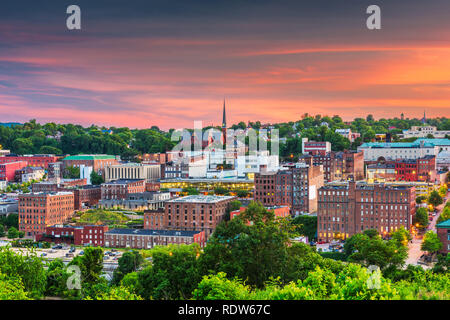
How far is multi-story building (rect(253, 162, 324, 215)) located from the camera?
48594 mm

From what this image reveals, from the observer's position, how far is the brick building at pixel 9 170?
71.6 metres

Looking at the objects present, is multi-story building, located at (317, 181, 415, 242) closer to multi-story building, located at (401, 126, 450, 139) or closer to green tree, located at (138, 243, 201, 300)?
green tree, located at (138, 243, 201, 300)

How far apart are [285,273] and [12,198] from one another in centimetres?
4180

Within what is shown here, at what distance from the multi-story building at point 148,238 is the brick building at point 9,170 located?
1414 inches

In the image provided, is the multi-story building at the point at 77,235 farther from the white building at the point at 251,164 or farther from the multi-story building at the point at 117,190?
the white building at the point at 251,164

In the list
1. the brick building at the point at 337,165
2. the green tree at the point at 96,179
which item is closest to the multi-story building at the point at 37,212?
the green tree at the point at 96,179

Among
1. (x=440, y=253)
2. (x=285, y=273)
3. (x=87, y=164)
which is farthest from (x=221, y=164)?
(x=285, y=273)

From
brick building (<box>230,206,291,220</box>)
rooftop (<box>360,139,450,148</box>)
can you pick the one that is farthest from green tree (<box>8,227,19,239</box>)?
rooftop (<box>360,139,450,148</box>)

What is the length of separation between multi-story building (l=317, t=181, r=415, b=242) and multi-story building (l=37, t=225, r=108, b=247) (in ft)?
50.3

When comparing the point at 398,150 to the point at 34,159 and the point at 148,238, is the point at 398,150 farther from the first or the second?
the point at 34,159

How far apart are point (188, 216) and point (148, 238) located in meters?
4.77

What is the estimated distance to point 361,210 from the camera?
130 ft

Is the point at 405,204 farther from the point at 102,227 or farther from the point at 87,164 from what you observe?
the point at 87,164
